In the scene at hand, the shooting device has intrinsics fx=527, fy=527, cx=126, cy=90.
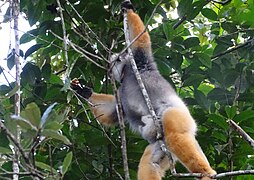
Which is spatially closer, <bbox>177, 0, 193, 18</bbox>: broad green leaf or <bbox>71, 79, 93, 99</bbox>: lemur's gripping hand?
<bbox>177, 0, 193, 18</bbox>: broad green leaf

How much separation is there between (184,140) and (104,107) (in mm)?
1346

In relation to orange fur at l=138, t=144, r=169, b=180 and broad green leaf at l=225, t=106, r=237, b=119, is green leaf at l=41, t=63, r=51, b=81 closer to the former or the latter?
orange fur at l=138, t=144, r=169, b=180

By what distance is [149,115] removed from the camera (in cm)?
492

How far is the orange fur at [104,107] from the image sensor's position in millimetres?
5406

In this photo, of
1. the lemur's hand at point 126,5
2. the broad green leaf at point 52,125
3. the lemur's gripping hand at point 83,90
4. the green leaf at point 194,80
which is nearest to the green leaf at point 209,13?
the green leaf at point 194,80

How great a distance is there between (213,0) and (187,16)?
0.65 metres

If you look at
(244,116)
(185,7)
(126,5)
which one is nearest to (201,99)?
(244,116)

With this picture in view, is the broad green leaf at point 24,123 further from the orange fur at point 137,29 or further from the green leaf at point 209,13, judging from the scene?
the green leaf at point 209,13

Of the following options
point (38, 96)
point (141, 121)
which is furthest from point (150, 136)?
point (38, 96)

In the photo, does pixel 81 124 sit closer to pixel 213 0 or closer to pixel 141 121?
pixel 141 121

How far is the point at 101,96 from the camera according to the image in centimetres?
551

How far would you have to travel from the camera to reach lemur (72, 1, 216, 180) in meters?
4.34

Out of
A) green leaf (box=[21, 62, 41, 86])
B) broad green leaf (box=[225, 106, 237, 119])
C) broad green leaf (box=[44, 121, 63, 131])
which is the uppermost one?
green leaf (box=[21, 62, 41, 86])

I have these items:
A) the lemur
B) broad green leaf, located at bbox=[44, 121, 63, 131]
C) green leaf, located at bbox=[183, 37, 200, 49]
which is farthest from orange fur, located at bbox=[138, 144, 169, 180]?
broad green leaf, located at bbox=[44, 121, 63, 131]
